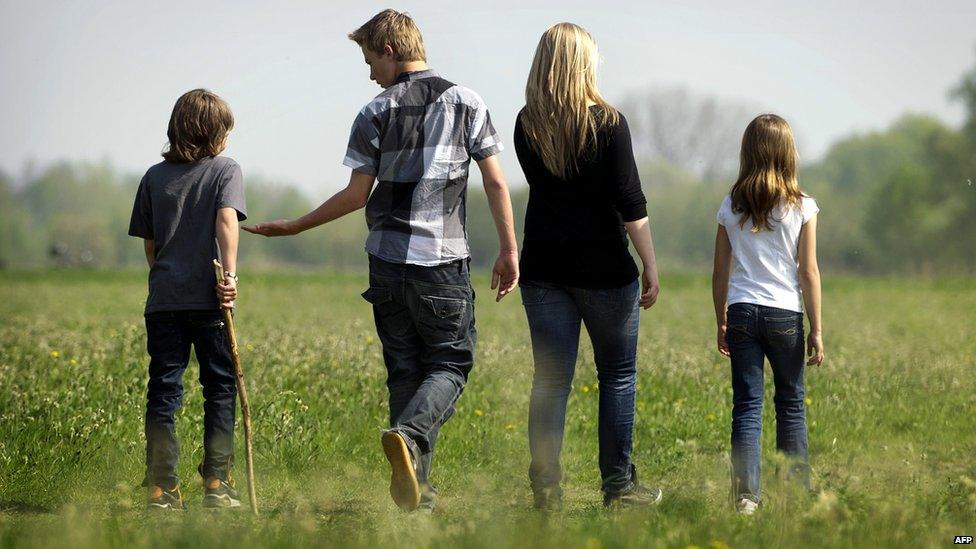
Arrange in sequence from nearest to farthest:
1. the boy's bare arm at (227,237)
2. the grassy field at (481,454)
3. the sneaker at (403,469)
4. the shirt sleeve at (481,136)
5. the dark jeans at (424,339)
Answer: the grassy field at (481,454), the sneaker at (403,469), the dark jeans at (424,339), the shirt sleeve at (481,136), the boy's bare arm at (227,237)

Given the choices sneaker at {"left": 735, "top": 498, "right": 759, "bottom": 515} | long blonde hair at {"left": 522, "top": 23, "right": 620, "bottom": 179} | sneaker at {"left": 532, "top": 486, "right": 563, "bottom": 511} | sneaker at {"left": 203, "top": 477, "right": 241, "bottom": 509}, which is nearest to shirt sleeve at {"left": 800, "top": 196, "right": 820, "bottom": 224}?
long blonde hair at {"left": 522, "top": 23, "right": 620, "bottom": 179}

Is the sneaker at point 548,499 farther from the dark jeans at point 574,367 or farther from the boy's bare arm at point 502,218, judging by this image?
the boy's bare arm at point 502,218

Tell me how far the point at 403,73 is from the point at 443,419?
62.7 inches

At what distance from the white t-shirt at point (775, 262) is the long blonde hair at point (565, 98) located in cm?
93

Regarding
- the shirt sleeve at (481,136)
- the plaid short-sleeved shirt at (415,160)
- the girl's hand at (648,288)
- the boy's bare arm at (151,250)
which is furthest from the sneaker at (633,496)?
the boy's bare arm at (151,250)

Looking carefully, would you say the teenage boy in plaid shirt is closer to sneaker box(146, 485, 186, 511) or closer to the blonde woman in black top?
the blonde woman in black top

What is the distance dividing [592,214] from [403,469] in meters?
1.47

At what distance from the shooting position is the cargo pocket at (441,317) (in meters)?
5.27

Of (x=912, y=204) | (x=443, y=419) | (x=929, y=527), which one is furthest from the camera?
(x=912, y=204)

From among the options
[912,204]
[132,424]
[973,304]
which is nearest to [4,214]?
[912,204]

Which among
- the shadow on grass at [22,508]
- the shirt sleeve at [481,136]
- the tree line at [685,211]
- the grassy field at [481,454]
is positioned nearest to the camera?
the grassy field at [481,454]

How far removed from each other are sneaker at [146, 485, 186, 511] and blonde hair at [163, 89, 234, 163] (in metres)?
1.58

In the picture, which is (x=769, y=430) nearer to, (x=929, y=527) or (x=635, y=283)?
(x=635, y=283)

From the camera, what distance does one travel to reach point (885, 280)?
137 ft
